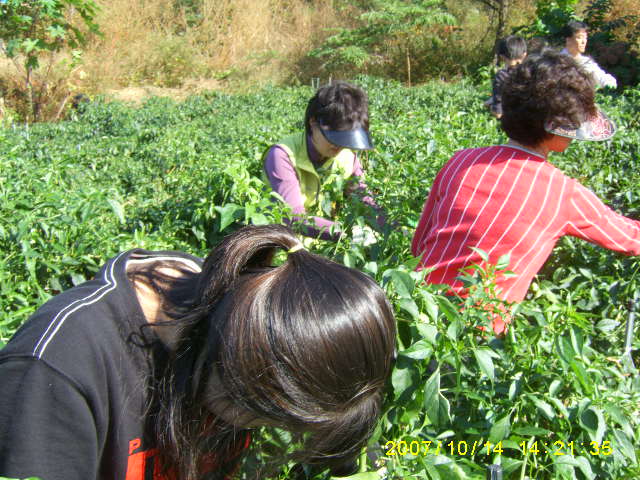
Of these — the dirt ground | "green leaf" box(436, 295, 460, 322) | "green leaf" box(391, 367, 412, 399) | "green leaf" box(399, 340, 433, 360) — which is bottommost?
the dirt ground

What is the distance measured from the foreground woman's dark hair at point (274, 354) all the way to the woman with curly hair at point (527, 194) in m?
0.90

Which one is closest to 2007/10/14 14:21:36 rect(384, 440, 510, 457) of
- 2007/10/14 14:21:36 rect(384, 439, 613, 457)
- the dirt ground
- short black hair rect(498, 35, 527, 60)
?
2007/10/14 14:21:36 rect(384, 439, 613, 457)

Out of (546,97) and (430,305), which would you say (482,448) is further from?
(546,97)

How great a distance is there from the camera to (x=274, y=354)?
0.91 metres

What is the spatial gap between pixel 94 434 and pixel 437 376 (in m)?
0.64

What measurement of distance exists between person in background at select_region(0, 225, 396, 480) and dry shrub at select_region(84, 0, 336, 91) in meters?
15.6

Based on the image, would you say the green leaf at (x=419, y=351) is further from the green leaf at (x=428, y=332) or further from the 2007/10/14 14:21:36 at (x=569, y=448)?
the 2007/10/14 14:21:36 at (x=569, y=448)

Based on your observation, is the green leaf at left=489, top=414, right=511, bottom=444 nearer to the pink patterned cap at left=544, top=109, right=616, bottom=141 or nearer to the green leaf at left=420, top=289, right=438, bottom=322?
the green leaf at left=420, top=289, right=438, bottom=322

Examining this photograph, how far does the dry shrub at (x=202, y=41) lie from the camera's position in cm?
1656

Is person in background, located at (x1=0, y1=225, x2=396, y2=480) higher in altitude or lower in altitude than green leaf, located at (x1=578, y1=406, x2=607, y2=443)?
higher

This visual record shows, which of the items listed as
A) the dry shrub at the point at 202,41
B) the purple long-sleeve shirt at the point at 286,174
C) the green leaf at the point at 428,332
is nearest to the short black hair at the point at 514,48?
the purple long-sleeve shirt at the point at 286,174

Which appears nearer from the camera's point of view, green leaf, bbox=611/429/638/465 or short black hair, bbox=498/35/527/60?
green leaf, bbox=611/429/638/465

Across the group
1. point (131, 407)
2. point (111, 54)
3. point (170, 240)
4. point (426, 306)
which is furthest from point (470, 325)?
point (111, 54)

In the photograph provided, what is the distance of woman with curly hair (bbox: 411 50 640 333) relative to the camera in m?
1.85
